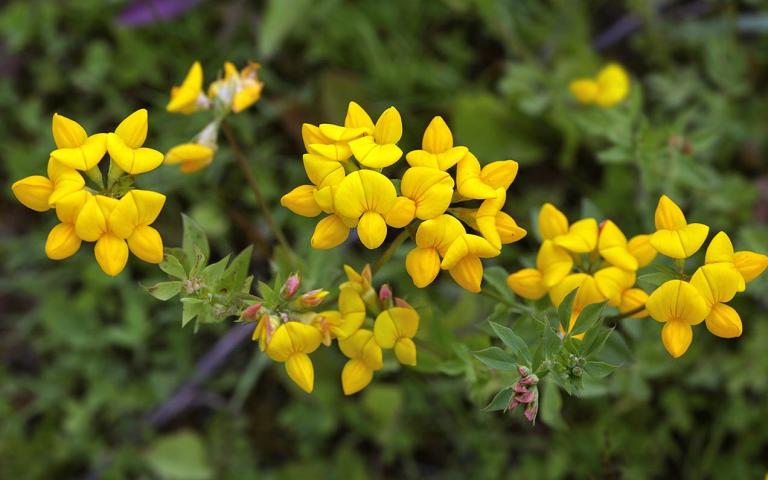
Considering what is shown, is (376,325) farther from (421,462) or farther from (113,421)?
(113,421)

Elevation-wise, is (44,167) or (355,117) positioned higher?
(355,117)

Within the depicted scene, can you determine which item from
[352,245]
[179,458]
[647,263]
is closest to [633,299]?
[647,263]

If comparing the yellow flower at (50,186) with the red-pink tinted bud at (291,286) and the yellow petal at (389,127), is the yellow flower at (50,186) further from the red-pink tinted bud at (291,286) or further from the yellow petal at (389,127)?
the yellow petal at (389,127)

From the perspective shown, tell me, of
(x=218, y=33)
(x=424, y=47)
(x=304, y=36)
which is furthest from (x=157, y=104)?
(x=424, y=47)

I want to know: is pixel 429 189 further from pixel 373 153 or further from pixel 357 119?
pixel 357 119

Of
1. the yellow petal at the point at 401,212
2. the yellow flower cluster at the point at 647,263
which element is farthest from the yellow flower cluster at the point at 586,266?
the yellow petal at the point at 401,212

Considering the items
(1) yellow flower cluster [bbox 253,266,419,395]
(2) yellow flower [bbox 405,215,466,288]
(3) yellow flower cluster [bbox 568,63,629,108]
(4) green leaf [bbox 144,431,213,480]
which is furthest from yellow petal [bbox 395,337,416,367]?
(4) green leaf [bbox 144,431,213,480]
